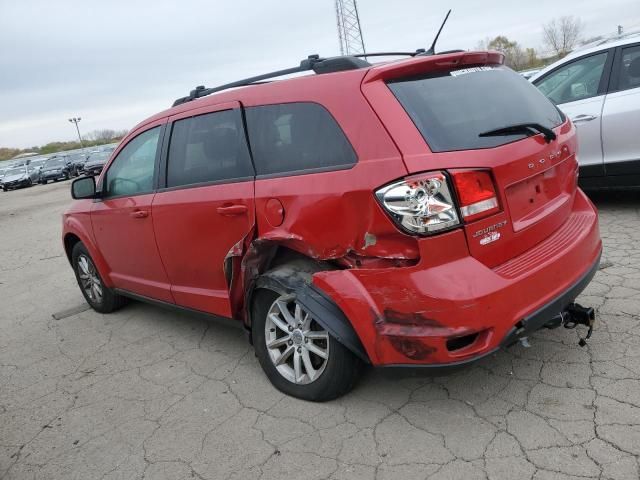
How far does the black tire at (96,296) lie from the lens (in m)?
4.89

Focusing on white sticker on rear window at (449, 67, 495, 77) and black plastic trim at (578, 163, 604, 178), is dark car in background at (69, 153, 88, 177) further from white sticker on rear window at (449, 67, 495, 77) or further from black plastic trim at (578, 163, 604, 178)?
white sticker on rear window at (449, 67, 495, 77)

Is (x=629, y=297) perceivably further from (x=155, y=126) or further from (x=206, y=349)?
(x=155, y=126)

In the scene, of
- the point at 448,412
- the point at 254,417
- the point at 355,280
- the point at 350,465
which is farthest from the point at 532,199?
the point at 254,417

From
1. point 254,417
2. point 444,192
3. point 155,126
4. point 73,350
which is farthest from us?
point 73,350

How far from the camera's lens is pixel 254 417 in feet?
9.48

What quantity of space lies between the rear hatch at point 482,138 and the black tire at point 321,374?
867mm

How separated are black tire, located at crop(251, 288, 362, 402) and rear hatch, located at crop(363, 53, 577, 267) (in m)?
0.87

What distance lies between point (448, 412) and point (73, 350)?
306cm

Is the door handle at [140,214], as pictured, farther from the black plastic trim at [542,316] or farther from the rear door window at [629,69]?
the rear door window at [629,69]

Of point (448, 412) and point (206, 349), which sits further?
point (206, 349)

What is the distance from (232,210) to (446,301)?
4.43ft

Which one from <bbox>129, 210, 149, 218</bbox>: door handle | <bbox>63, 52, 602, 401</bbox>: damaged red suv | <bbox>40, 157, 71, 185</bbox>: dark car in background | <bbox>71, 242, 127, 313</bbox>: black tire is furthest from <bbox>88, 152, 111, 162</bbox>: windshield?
<bbox>63, 52, 602, 401</bbox>: damaged red suv

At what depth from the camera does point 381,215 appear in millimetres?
2293

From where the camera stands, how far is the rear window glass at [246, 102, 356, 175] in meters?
2.54
